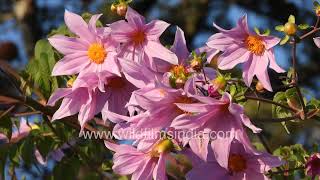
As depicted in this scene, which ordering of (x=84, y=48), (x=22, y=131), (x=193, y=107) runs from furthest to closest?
(x=22, y=131)
(x=84, y=48)
(x=193, y=107)

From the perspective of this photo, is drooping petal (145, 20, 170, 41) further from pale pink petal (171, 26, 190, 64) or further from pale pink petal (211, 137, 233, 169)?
pale pink petal (211, 137, 233, 169)

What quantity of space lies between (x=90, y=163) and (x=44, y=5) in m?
4.61

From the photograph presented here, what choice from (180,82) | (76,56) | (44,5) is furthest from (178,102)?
(44,5)

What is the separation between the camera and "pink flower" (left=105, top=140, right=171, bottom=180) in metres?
1.19

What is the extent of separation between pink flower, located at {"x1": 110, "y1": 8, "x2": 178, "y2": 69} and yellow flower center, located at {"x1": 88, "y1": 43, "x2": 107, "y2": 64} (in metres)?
0.04

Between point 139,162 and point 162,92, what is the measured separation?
6.5 inches

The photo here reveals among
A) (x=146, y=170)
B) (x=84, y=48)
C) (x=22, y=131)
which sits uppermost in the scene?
(x=84, y=48)

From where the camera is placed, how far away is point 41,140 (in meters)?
1.58

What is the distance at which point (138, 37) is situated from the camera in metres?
1.29

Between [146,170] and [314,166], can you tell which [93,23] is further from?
[314,166]

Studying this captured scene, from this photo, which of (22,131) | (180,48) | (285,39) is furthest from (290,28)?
(22,131)

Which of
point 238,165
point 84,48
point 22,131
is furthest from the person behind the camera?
point 22,131

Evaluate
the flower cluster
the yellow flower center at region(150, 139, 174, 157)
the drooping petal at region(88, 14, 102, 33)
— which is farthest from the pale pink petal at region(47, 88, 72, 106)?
the yellow flower center at region(150, 139, 174, 157)

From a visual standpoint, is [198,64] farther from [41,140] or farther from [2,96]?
[41,140]
